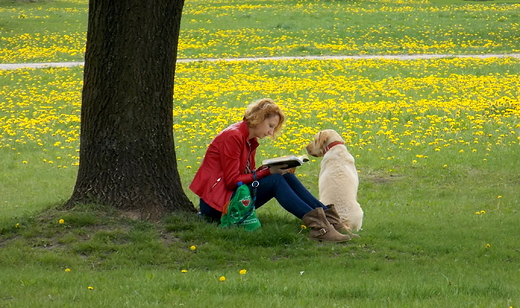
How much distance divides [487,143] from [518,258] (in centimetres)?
529

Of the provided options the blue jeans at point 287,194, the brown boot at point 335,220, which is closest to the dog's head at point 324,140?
the brown boot at point 335,220

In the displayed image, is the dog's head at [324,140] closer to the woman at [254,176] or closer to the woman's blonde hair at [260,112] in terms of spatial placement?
the woman at [254,176]

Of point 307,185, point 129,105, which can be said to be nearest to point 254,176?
point 129,105

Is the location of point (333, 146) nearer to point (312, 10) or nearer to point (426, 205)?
point (426, 205)

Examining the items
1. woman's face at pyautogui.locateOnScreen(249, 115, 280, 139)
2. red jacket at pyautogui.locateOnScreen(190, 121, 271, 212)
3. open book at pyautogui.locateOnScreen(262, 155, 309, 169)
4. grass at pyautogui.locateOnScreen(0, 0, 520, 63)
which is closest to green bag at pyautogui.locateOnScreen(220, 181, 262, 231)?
red jacket at pyautogui.locateOnScreen(190, 121, 271, 212)

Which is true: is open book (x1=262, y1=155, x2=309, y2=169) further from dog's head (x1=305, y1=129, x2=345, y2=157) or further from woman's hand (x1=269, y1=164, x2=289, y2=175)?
dog's head (x1=305, y1=129, x2=345, y2=157)

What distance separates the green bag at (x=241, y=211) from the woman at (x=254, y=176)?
88mm

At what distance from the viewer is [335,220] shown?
6695mm

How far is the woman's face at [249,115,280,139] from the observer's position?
6376 mm

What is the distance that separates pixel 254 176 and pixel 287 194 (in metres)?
0.32

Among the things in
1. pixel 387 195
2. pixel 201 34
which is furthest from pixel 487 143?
pixel 201 34

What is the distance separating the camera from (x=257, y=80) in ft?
57.1

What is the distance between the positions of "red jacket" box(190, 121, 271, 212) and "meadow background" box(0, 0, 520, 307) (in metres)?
0.29

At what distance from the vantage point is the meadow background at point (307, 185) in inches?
201
